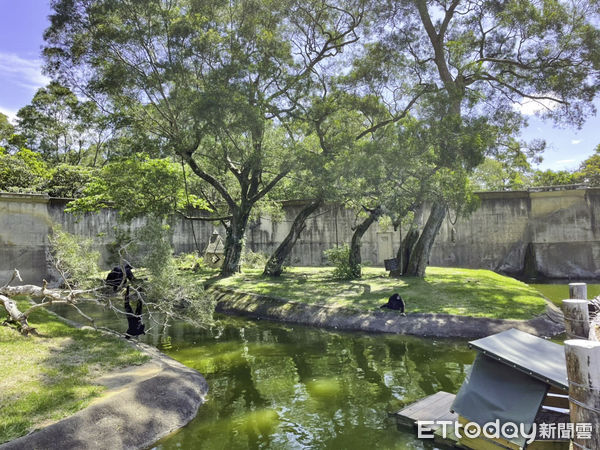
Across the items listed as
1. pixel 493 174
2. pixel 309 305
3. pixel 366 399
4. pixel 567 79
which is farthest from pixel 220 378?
pixel 493 174

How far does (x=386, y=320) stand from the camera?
10711mm

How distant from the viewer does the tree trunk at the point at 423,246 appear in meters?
15.4

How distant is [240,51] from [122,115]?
477 centimetres

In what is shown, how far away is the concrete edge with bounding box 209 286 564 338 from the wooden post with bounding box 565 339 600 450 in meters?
6.65

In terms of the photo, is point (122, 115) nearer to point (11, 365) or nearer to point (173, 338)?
point (173, 338)

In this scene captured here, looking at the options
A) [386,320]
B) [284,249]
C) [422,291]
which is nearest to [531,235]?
[422,291]

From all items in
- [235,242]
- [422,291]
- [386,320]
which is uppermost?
[235,242]

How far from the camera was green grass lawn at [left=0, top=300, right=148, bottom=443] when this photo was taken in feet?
16.1

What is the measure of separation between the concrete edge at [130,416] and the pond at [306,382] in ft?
0.69

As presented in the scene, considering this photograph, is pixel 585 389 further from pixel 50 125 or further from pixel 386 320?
pixel 50 125

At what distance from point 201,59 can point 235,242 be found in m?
7.67

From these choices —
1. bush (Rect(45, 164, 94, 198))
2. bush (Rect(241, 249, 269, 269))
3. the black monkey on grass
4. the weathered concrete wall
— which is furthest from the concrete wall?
the black monkey on grass

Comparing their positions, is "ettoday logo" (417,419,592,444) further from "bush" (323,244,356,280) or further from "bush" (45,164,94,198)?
"bush" (45,164,94,198)

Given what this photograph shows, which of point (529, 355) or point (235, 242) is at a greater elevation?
point (235, 242)
